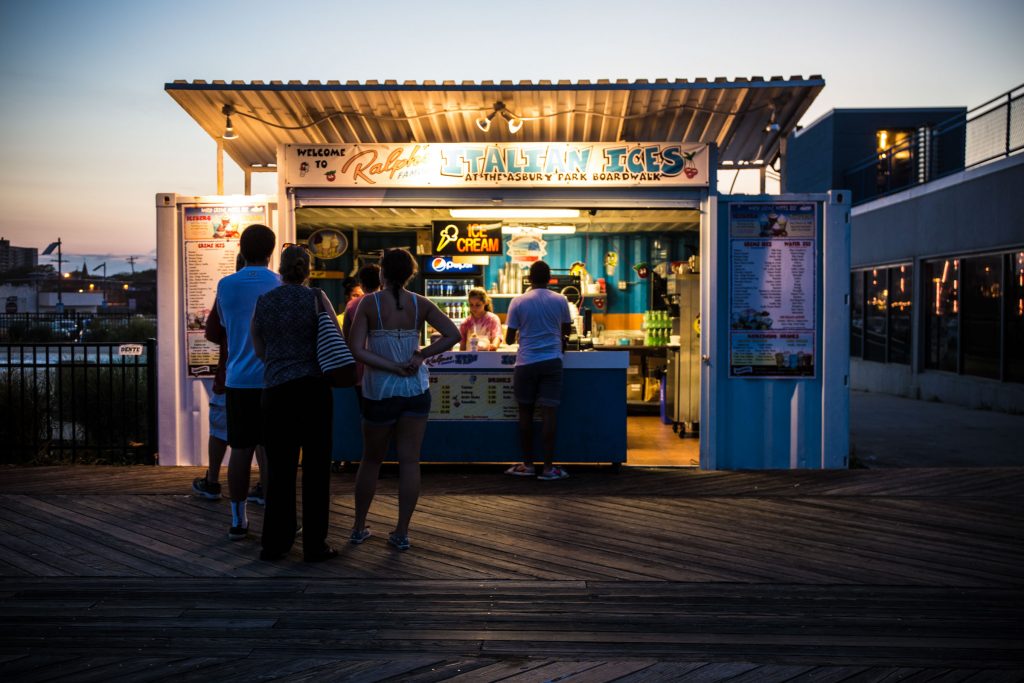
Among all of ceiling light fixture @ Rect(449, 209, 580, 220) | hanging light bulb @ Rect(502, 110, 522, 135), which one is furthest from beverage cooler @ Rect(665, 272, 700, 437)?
hanging light bulb @ Rect(502, 110, 522, 135)

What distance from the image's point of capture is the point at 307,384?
16.7 ft

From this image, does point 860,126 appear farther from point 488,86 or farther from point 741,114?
point 488,86

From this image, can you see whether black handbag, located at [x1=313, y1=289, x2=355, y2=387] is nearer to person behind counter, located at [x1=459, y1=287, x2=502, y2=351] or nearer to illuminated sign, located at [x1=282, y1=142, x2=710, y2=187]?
illuminated sign, located at [x1=282, y1=142, x2=710, y2=187]

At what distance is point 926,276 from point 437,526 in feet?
42.6

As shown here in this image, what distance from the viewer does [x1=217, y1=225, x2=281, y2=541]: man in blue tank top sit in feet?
18.1

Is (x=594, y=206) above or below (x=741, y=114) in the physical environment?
below

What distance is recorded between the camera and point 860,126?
24.9 m

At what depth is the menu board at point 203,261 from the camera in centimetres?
806

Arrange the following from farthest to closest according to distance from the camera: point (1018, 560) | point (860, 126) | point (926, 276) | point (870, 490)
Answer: point (860, 126) < point (926, 276) < point (870, 490) < point (1018, 560)

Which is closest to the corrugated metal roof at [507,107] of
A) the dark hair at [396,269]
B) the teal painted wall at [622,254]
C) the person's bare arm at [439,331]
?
the dark hair at [396,269]

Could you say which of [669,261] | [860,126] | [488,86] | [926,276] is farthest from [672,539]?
[860,126]

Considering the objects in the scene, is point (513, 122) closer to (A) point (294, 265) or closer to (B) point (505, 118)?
(B) point (505, 118)

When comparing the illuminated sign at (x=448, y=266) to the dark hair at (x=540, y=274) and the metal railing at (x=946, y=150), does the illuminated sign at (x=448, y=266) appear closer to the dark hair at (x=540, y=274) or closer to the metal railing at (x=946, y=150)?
the dark hair at (x=540, y=274)

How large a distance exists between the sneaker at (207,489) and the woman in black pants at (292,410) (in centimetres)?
169
